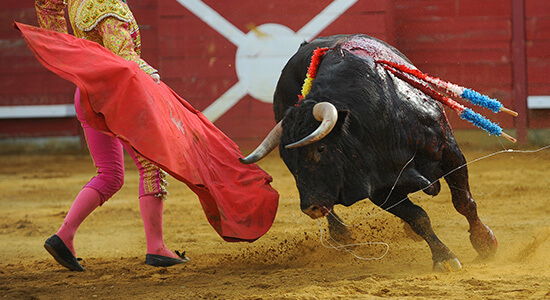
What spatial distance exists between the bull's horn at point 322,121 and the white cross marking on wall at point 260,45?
437 centimetres

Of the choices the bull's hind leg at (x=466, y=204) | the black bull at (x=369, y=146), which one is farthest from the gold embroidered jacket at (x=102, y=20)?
the bull's hind leg at (x=466, y=204)

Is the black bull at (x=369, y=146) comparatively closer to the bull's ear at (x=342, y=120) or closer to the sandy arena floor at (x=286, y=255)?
the bull's ear at (x=342, y=120)

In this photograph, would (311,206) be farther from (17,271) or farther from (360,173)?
(17,271)

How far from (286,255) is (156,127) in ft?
2.85

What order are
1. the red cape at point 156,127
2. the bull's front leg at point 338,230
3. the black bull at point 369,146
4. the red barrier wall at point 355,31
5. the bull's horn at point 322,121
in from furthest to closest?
the red barrier wall at point 355,31 → the bull's front leg at point 338,230 → the red cape at point 156,127 → the black bull at point 369,146 → the bull's horn at point 322,121

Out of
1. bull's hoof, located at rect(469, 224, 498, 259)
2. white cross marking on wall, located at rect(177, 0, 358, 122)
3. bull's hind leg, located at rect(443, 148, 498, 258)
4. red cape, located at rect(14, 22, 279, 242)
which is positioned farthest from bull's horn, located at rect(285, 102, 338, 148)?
white cross marking on wall, located at rect(177, 0, 358, 122)

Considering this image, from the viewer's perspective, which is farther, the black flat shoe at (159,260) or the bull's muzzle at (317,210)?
the black flat shoe at (159,260)

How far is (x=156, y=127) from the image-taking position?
2.80 m

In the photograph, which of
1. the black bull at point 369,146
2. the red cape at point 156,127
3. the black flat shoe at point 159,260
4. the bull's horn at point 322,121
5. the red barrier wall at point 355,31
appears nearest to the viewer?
the bull's horn at point 322,121

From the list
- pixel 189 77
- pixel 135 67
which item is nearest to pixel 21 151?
pixel 189 77

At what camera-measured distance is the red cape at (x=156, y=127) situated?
108 inches

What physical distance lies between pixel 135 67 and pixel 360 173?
962 mm

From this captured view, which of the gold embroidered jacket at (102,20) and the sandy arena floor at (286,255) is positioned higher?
the gold embroidered jacket at (102,20)

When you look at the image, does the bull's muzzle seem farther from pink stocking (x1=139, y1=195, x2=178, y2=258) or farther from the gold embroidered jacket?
the gold embroidered jacket
